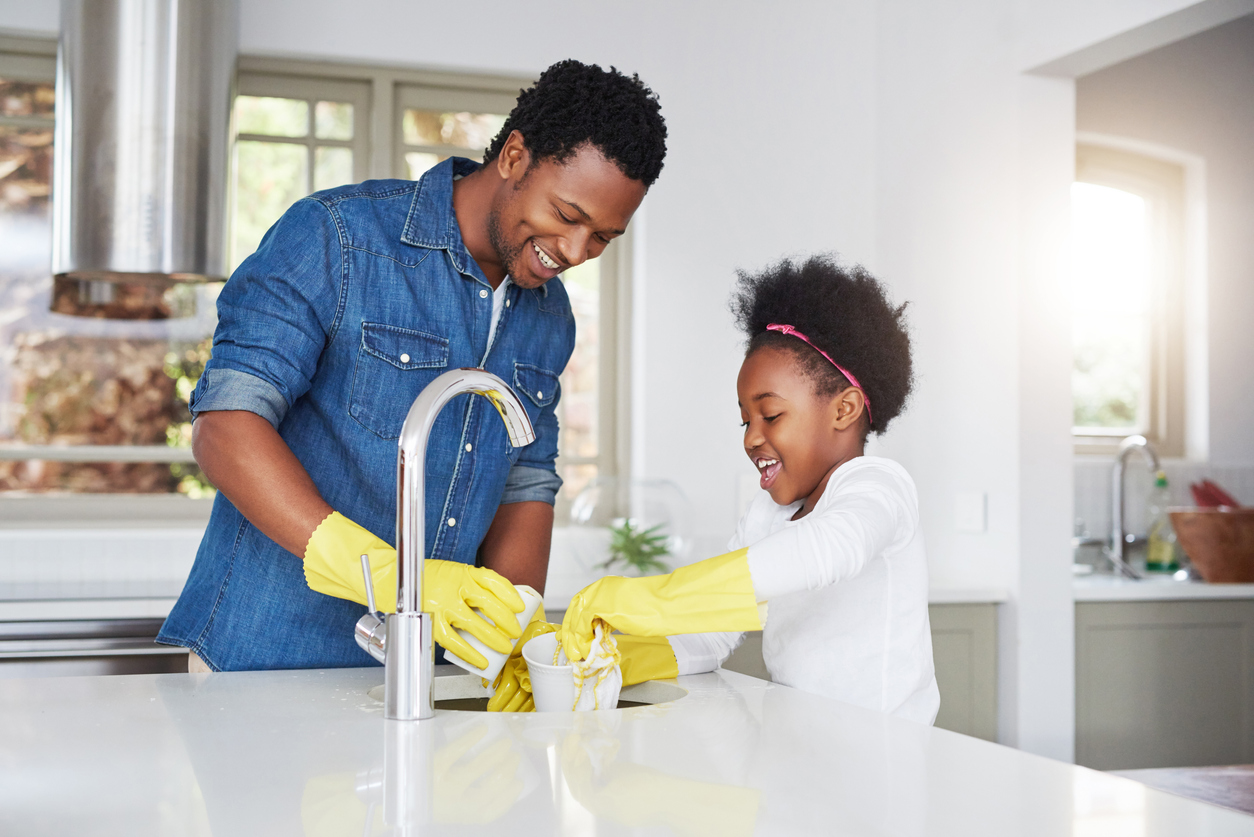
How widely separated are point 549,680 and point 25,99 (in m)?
2.19

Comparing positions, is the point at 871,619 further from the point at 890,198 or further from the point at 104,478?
the point at 104,478

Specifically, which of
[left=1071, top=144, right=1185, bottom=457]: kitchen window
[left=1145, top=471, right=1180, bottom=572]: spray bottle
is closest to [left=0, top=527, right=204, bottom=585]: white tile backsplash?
[left=1145, top=471, right=1180, bottom=572]: spray bottle

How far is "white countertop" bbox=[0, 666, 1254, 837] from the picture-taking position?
58cm

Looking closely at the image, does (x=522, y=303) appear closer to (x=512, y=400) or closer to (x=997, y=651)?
(x=512, y=400)

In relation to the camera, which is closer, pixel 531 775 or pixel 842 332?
pixel 531 775

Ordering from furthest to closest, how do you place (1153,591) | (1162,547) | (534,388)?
(1162,547) → (1153,591) → (534,388)

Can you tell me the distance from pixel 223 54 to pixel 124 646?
1257mm

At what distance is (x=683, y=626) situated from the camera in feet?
2.95

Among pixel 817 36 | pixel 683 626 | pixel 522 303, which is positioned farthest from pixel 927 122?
pixel 683 626

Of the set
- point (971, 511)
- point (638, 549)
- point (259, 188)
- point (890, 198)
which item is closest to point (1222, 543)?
point (971, 511)

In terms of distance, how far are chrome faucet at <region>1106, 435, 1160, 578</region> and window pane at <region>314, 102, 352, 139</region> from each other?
2294mm

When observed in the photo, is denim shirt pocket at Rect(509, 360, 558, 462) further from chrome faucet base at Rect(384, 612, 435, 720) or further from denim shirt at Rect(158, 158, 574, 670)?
chrome faucet base at Rect(384, 612, 435, 720)

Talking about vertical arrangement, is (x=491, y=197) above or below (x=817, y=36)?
below

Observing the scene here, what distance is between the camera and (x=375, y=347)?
3.70ft
